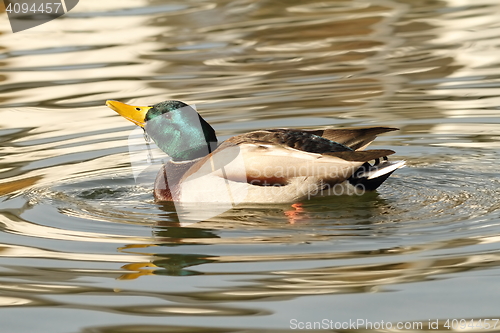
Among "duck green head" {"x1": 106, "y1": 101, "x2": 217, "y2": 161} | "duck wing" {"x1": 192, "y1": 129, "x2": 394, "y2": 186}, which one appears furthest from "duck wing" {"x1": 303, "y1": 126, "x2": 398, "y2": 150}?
"duck green head" {"x1": 106, "y1": 101, "x2": 217, "y2": 161}

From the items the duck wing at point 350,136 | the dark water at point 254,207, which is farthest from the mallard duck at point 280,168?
the dark water at point 254,207

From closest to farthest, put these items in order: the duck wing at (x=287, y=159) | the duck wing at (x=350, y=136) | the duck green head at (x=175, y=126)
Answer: the duck wing at (x=287, y=159)
the duck wing at (x=350, y=136)
the duck green head at (x=175, y=126)

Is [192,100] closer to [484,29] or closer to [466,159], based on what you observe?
[466,159]

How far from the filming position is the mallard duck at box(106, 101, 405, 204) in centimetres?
606

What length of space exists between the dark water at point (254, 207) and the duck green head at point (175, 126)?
534 millimetres

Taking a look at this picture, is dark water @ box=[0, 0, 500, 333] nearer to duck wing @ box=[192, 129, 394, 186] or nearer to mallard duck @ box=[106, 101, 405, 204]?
mallard duck @ box=[106, 101, 405, 204]

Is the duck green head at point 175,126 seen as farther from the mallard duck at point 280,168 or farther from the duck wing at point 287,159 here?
the duck wing at point 287,159

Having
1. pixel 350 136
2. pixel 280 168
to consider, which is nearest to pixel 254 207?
pixel 280 168

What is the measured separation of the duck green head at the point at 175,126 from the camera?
6.68 meters

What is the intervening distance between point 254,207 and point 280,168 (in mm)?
374

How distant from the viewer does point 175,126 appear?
22.2 ft

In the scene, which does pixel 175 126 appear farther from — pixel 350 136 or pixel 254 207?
pixel 350 136

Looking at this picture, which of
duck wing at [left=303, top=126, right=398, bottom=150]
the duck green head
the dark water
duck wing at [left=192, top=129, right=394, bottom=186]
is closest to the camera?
the dark water

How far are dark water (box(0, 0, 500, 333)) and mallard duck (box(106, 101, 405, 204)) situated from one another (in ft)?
0.47
